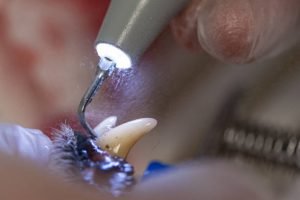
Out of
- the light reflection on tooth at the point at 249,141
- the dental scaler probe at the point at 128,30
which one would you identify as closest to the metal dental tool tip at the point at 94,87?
the dental scaler probe at the point at 128,30

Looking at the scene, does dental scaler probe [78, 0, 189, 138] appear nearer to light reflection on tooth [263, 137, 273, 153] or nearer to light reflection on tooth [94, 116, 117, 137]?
light reflection on tooth [94, 116, 117, 137]

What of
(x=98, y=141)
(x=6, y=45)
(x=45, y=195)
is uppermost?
(x=6, y=45)

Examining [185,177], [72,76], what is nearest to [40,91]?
[72,76]

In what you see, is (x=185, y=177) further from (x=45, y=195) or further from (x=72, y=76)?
(x=72, y=76)

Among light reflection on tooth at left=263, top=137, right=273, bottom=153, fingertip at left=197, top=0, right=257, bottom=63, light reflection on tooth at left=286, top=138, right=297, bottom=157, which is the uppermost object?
fingertip at left=197, top=0, right=257, bottom=63

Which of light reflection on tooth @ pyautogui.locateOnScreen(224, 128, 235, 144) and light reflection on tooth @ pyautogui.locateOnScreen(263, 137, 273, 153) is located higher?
light reflection on tooth @ pyautogui.locateOnScreen(224, 128, 235, 144)

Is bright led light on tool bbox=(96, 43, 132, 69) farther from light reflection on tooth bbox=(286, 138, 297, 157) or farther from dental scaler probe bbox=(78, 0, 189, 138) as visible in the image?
light reflection on tooth bbox=(286, 138, 297, 157)

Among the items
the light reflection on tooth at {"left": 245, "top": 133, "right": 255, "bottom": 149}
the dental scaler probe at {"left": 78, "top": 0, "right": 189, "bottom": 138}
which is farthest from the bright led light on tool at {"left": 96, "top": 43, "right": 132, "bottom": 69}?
the light reflection on tooth at {"left": 245, "top": 133, "right": 255, "bottom": 149}

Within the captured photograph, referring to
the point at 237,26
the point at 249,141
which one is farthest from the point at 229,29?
the point at 249,141
